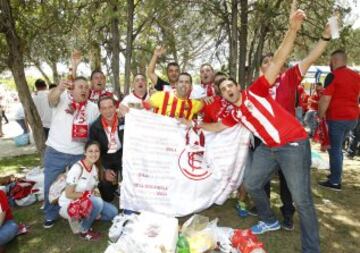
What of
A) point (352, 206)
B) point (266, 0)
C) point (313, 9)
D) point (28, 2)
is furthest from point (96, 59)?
point (352, 206)

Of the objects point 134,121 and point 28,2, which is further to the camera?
point 28,2

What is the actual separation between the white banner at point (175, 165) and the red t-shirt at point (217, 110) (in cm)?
19

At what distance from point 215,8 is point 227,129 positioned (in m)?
4.32

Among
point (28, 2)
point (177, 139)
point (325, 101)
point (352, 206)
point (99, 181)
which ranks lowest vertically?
Answer: point (352, 206)

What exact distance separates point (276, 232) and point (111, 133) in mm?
2364

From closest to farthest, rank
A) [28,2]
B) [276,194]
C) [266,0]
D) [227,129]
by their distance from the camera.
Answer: [227,129] → [276,194] → [28,2] → [266,0]

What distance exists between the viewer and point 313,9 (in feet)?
26.5

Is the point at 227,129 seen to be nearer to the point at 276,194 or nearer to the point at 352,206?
the point at 276,194

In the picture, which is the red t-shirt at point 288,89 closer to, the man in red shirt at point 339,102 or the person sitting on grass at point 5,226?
the man in red shirt at point 339,102

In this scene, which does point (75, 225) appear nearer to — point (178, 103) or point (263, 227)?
point (178, 103)

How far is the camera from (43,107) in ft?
25.2

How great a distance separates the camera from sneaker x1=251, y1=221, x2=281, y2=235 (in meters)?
4.38

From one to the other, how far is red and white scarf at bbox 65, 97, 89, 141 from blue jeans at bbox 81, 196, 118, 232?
2.47ft

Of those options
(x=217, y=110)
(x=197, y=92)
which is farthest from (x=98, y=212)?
(x=197, y=92)
